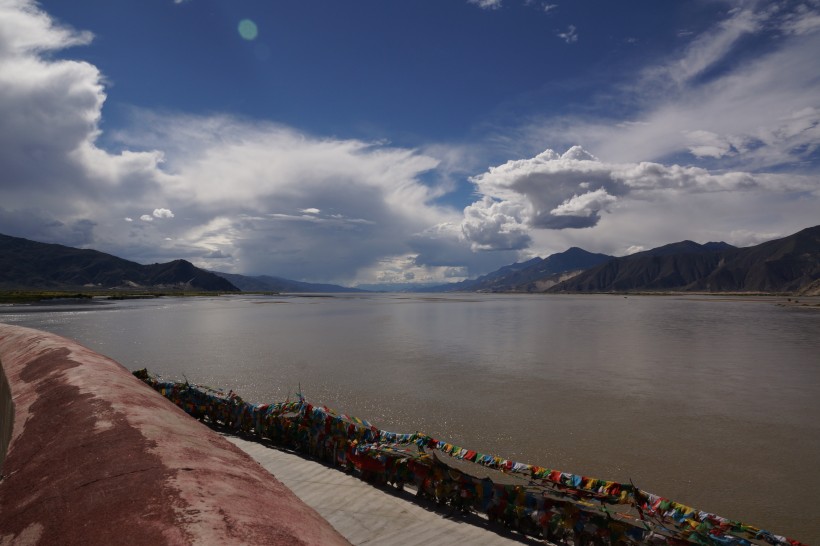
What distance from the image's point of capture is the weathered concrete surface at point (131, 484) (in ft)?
10.9

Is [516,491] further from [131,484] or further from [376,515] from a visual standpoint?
[131,484]

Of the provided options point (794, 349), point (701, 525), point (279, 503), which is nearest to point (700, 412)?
point (701, 525)

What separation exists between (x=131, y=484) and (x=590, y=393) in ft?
67.0

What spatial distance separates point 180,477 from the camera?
405 cm

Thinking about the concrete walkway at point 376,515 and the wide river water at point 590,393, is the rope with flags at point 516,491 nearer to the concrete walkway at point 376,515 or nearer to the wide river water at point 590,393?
the concrete walkway at point 376,515

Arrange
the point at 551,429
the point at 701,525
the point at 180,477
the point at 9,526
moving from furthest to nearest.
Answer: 1. the point at 551,429
2. the point at 701,525
3. the point at 180,477
4. the point at 9,526

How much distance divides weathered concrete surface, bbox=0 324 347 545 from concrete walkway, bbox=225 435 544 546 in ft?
12.6

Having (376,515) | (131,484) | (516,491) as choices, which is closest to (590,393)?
(516,491)

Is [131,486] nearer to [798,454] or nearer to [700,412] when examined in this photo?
[798,454]

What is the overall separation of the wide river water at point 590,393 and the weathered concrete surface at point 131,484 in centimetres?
1022

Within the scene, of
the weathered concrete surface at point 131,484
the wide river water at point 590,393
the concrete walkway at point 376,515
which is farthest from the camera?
the wide river water at point 590,393

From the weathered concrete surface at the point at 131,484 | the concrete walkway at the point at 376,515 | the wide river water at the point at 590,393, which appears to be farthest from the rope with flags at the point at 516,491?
the weathered concrete surface at the point at 131,484

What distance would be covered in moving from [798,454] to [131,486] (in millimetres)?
17694

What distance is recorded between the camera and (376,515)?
8641 millimetres
